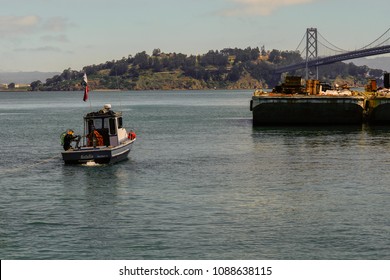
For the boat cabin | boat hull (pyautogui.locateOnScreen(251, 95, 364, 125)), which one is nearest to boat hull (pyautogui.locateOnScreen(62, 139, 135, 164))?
the boat cabin

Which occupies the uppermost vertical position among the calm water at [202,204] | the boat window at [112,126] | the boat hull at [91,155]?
the boat window at [112,126]

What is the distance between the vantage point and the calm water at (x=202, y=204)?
26.7m

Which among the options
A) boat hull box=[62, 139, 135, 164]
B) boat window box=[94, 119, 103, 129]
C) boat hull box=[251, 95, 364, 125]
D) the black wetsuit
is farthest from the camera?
boat hull box=[251, 95, 364, 125]

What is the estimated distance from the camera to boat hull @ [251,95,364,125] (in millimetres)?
90688

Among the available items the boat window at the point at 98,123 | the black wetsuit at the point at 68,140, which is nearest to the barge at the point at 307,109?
the boat window at the point at 98,123

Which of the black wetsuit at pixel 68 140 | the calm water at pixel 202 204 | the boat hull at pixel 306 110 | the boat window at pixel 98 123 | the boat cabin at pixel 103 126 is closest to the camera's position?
the calm water at pixel 202 204

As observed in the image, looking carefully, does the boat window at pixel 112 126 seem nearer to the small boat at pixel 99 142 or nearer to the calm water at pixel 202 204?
the small boat at pixel 99 142

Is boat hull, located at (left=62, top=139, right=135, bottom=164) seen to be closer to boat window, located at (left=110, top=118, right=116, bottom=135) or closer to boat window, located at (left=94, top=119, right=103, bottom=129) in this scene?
boat window, located at (left=110, top=118, right=116, bottom=135)

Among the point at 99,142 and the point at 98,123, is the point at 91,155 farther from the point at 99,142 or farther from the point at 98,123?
the point at 98,123

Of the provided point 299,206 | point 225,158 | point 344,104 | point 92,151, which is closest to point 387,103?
point 344,104

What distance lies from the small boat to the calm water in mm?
792

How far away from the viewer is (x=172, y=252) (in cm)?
2594

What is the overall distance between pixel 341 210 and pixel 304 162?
1920 centimetres

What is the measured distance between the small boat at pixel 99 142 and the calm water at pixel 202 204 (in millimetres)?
792
